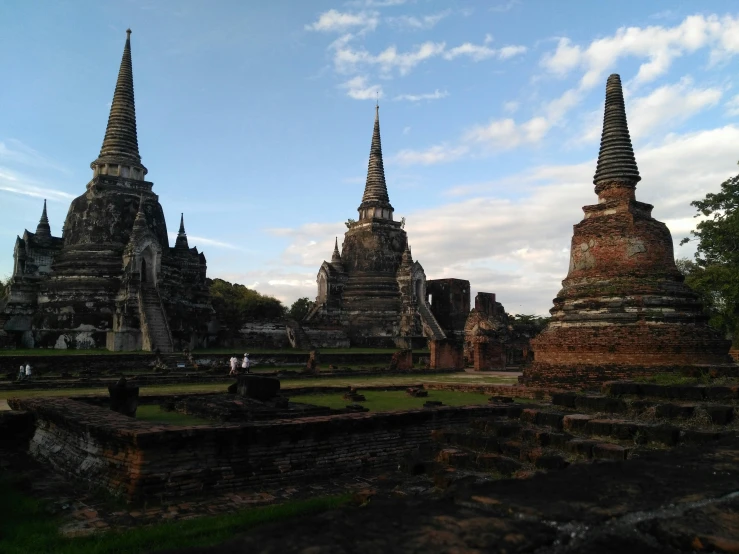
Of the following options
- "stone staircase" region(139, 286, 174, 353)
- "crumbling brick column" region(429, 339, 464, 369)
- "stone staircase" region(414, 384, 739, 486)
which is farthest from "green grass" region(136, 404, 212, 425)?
"crumbling brick column" region(429, 339, 464, 369)

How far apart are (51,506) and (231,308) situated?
48.8 m

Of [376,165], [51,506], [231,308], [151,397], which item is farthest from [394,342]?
[51,506]

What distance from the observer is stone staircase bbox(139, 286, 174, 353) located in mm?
28641

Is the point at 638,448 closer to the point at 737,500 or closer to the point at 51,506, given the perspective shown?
the point at 737,500

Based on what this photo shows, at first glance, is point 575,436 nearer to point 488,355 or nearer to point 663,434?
point 663,434

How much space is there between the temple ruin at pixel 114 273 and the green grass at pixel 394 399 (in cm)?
1678

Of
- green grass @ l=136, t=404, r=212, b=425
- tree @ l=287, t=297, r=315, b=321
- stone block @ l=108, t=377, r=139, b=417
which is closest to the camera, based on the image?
green grass @ l=136, t=404, r=212, b=425

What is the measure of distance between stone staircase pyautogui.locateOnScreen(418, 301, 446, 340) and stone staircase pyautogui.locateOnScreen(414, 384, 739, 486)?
104 ft

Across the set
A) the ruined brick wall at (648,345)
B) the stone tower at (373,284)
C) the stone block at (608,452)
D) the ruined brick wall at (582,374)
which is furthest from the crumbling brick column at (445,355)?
the stone block at (608,452)

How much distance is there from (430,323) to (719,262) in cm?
1798

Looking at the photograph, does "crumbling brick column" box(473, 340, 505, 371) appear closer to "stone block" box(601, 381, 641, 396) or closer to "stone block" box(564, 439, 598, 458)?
"stone block" box(601, 381, 641, 396)

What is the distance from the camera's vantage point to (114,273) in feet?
106

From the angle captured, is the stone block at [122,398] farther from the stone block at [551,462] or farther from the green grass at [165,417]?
the stone block at [551,462]

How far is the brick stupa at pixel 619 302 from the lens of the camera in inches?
632
